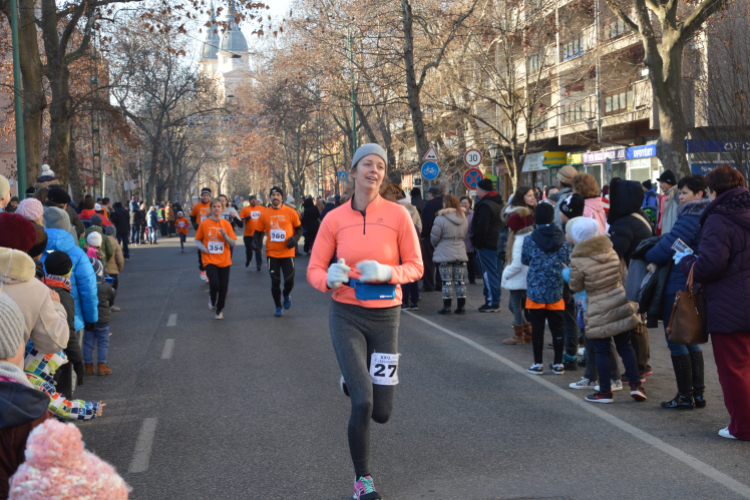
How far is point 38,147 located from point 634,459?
745 inches

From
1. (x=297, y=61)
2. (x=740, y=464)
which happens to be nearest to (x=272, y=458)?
(x=740, y=464)

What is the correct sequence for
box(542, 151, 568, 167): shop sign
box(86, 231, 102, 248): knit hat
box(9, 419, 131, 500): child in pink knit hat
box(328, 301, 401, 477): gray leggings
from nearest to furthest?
box(9, 419, 131, 500): child in pink knit hat → box(328, 301, 401, 477): gray leggings → box(86, 231, 102, 248): knit hat → box(542, 151, 568, 167): shop sign

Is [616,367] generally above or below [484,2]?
below

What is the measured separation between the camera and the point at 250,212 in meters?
20.5

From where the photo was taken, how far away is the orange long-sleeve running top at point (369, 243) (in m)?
4.59

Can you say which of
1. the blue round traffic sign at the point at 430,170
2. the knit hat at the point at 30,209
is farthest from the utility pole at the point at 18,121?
the knit hat at the point at 30,209

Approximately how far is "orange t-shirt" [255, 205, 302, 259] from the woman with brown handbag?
7.14 m

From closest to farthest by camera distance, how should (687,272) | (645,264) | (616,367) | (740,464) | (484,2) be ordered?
(740,464) < (687,272) < (645,264) < (616,367) < (484,2)

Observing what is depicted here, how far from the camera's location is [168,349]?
33.4ft

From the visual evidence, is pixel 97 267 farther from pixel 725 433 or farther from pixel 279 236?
pixel 725 433

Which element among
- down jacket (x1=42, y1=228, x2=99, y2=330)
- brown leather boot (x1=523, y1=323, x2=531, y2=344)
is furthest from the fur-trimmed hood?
brown leather boot (x1=523, y1=323, x2=531, y2=344)

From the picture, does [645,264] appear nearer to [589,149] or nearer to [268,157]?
[589,149]

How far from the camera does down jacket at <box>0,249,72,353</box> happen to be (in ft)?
13.7

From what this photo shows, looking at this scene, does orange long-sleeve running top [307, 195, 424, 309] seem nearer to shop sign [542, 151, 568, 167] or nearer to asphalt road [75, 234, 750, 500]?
asphalt road [75, 234, 750, 500]
